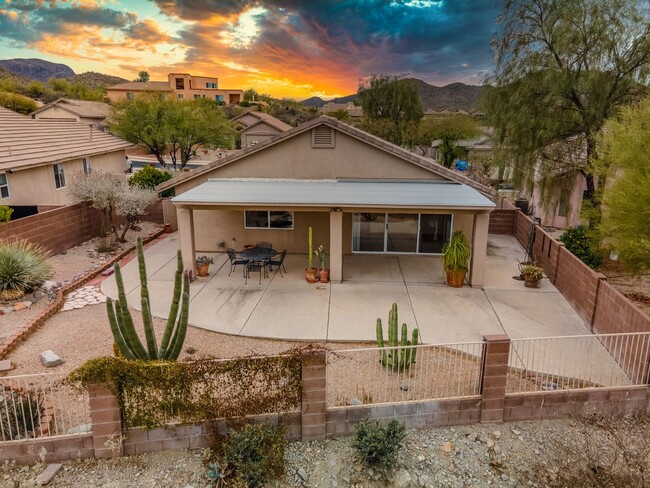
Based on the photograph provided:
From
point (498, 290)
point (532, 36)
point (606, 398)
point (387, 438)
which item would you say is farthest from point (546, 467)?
point (532, 36)

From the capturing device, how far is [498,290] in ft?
43.7

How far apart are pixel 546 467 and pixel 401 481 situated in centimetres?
227

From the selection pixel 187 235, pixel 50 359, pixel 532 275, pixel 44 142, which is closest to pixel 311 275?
pixel 187 235

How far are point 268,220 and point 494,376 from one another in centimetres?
1136

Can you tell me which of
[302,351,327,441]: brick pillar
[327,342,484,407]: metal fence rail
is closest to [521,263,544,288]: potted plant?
[327,342,484,407]: metal fence rail

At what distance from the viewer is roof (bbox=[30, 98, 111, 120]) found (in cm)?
4575

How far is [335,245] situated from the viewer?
45.6ft

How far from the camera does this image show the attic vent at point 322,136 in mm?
15805

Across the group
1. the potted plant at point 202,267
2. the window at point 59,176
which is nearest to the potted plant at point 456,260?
A: the potted plant at point 202,267

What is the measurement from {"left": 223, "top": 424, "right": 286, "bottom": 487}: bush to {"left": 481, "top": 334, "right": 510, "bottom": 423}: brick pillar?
349 centimetres

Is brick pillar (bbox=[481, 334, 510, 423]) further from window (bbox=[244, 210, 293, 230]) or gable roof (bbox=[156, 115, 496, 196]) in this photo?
window (bbox=[244, 210, 293, 230])

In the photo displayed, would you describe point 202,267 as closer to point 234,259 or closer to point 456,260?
point 234,259

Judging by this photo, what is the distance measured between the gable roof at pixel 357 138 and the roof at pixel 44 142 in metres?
A: 7.64

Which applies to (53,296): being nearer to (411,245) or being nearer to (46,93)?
(411,245)
